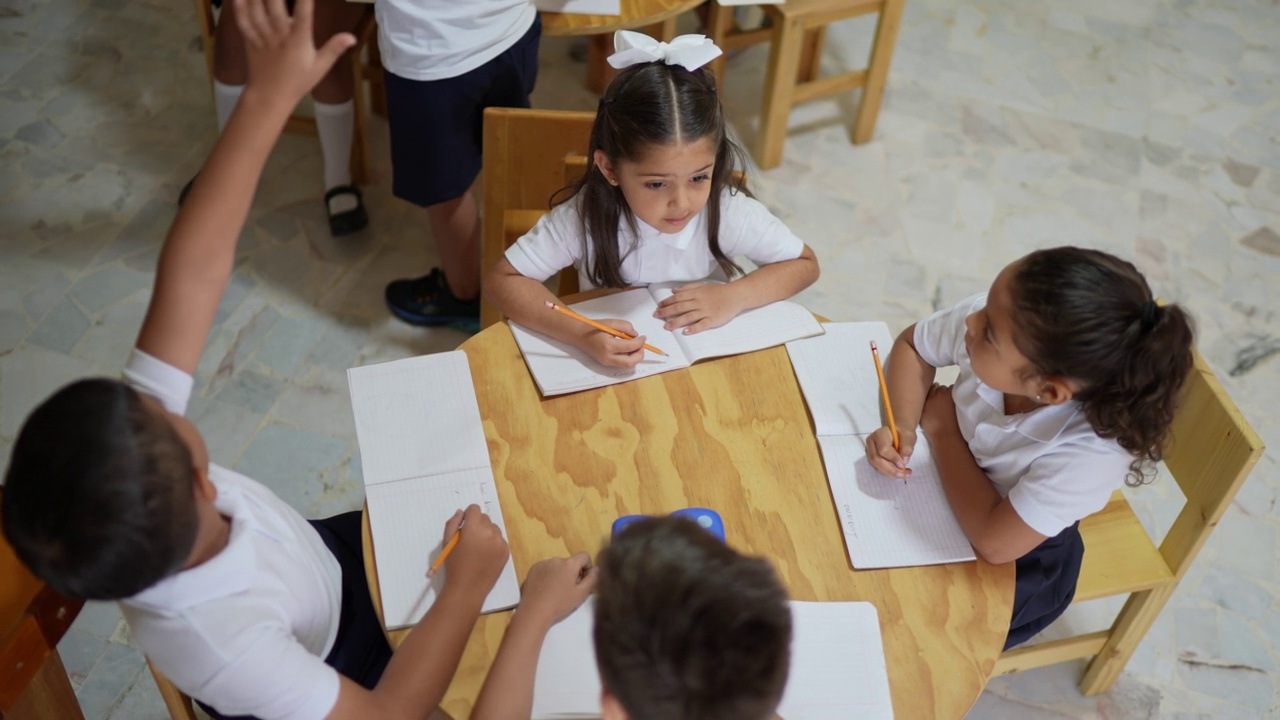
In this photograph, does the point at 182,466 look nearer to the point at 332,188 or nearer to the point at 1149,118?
the point at 332,188

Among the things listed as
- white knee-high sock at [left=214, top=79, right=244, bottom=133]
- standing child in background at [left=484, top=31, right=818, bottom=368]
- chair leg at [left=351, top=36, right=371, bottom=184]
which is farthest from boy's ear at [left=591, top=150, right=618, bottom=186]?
white knee-high sock at [left=214, top=79, right=244, bottom=133]

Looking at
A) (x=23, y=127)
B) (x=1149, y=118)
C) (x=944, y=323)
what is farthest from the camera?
(x=1149, y=118)

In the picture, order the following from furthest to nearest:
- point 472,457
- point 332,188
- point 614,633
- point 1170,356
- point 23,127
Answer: point 23,127, point 332,188, point 472,457, point 1170,356, point 614,633

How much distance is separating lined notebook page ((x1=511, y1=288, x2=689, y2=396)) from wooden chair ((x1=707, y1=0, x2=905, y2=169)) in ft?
4.76

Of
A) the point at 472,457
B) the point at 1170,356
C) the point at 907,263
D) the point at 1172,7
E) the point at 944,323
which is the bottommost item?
the point at 907,263

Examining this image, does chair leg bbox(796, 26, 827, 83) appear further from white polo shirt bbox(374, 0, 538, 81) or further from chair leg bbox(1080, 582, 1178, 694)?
chair leg bbox(1080, 582, 1178, 694)

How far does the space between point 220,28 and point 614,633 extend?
7.56ft

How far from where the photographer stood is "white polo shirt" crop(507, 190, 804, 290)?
181 centimetres

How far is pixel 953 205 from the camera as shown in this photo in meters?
3.10

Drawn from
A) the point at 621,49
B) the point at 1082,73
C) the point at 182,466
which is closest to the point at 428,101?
the point at 621,49

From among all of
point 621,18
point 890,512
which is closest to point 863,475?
point 890,512

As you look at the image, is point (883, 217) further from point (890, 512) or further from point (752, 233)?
point (890, 512)

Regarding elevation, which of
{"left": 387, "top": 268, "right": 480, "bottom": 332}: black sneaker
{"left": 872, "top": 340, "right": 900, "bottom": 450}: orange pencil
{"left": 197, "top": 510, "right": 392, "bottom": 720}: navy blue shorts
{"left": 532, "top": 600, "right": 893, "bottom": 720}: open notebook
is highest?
{"left": 872, "top": 340, "right": 900, "bottom": 450}: orange pencil

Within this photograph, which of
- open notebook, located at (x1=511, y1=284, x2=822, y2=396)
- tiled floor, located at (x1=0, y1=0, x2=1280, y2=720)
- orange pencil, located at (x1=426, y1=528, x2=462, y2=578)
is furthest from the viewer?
tiled floor, located at (x1=0, y1=0, x2=1280, y2=720)
